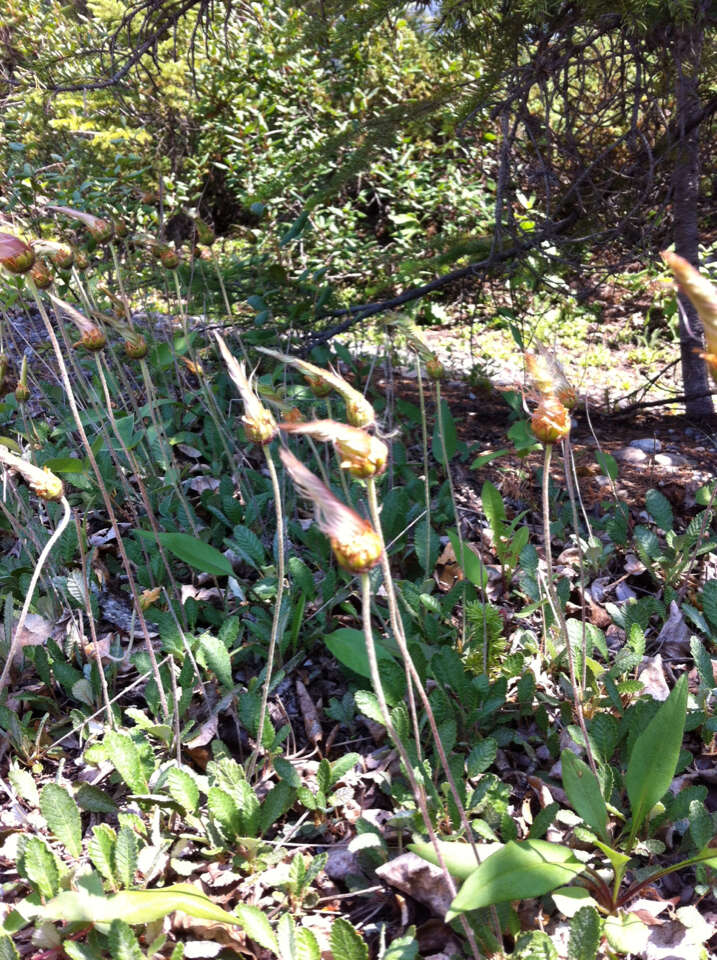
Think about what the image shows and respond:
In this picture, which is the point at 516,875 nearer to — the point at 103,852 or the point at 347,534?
the point at 347,534

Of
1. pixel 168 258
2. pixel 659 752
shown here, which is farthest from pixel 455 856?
pixel 168 258

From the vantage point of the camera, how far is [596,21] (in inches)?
95.3

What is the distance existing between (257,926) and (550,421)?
1.01 meters

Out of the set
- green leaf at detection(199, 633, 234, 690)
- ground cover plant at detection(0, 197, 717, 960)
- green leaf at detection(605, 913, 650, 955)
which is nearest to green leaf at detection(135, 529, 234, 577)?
ground cover plant at detection(0, 197, 717, 960)

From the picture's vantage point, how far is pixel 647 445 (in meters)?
3.12

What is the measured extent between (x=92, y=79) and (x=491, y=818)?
322cm

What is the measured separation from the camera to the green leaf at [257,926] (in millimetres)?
1356

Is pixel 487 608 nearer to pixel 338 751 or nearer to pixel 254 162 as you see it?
pixel 338 751

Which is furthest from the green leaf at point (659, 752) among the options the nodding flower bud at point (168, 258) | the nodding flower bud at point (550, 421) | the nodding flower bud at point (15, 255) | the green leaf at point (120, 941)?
the nodding flower bud at point (168, 258)

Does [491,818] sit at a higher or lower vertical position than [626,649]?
lower

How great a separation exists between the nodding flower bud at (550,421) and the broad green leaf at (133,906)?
1.00 metres

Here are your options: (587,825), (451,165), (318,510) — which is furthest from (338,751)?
(451,165)

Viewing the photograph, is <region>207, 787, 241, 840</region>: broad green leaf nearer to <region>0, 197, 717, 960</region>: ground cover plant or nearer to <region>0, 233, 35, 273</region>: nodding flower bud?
<region>0, 197, 717, 960</region>: ground cover plant

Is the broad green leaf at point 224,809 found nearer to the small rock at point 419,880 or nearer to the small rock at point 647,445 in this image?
the small rock at point 419,880
